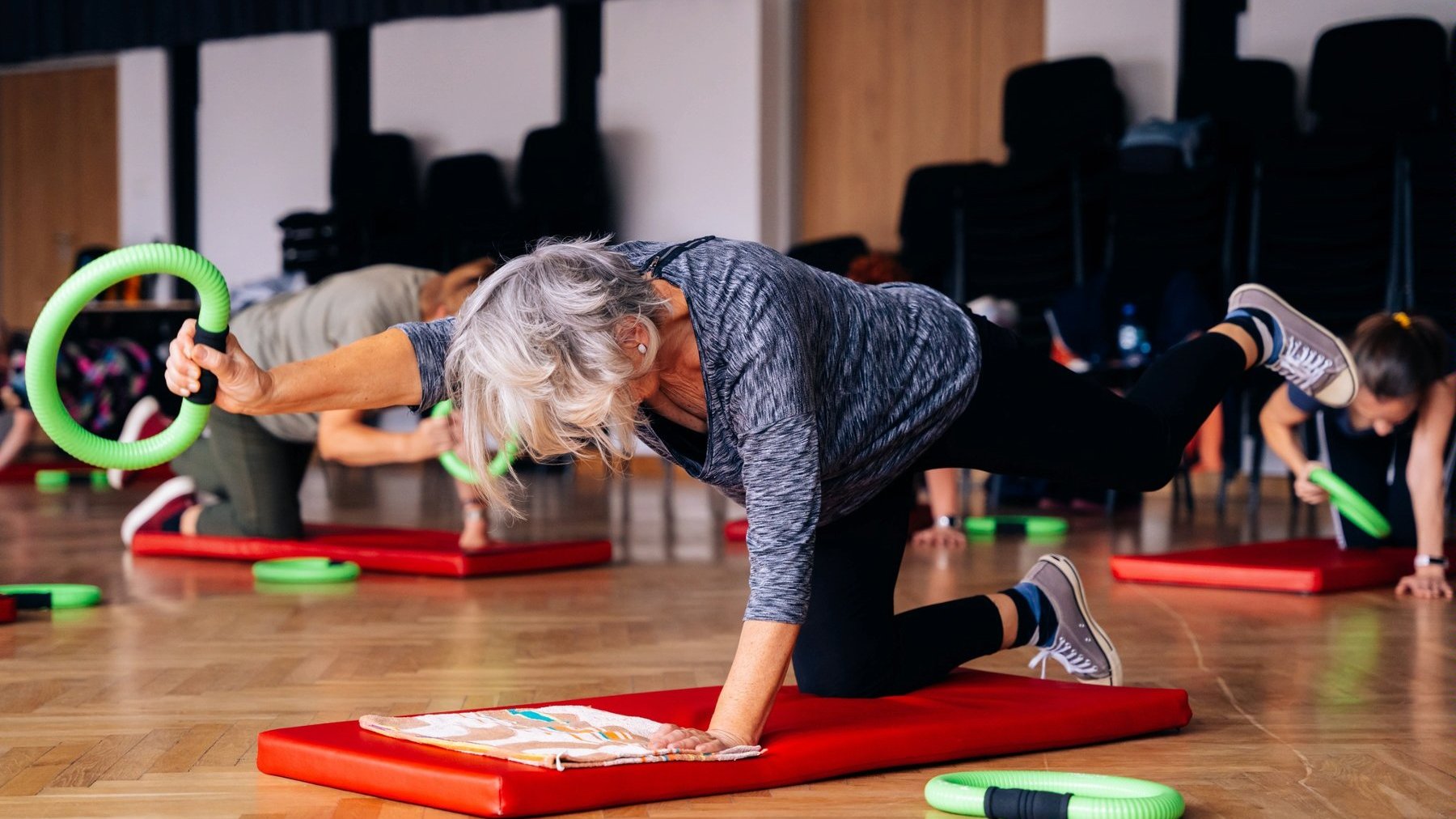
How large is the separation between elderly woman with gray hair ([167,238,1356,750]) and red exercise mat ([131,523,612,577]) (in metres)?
1.81

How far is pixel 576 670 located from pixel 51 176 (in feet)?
29.9

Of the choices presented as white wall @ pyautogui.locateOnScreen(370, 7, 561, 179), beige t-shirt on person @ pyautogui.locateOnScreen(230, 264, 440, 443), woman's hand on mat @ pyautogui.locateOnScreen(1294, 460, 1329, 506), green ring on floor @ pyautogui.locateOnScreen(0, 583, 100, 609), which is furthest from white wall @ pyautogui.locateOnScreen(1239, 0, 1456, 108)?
green ring on floor @ pyautogui.locateOnScreen(0, 583, 100, 609)

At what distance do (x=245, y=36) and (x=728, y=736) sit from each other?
8320 millimetres

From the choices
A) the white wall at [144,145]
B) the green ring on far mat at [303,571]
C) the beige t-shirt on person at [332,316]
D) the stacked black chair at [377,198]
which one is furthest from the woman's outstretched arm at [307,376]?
the white wall at [144,145]

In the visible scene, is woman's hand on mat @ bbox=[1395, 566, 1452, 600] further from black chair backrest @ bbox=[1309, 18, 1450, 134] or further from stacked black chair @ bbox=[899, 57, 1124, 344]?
stacked black chair @ bbox=[899, 57, 1124, 344]

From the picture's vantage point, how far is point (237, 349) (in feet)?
5.82

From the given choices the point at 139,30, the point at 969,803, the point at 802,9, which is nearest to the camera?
the point at 969,803

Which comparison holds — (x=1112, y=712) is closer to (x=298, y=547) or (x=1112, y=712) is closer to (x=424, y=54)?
(x=298, y=547)

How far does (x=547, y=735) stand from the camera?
1.80 meters

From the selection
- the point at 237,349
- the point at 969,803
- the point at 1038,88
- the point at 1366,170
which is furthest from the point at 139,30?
the point at 969,803

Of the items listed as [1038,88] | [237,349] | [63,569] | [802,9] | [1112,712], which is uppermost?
[802,9]

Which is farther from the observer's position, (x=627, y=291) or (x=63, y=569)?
(x=63, y=569)

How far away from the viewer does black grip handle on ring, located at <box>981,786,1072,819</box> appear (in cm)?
160

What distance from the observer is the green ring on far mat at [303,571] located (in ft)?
12.1
